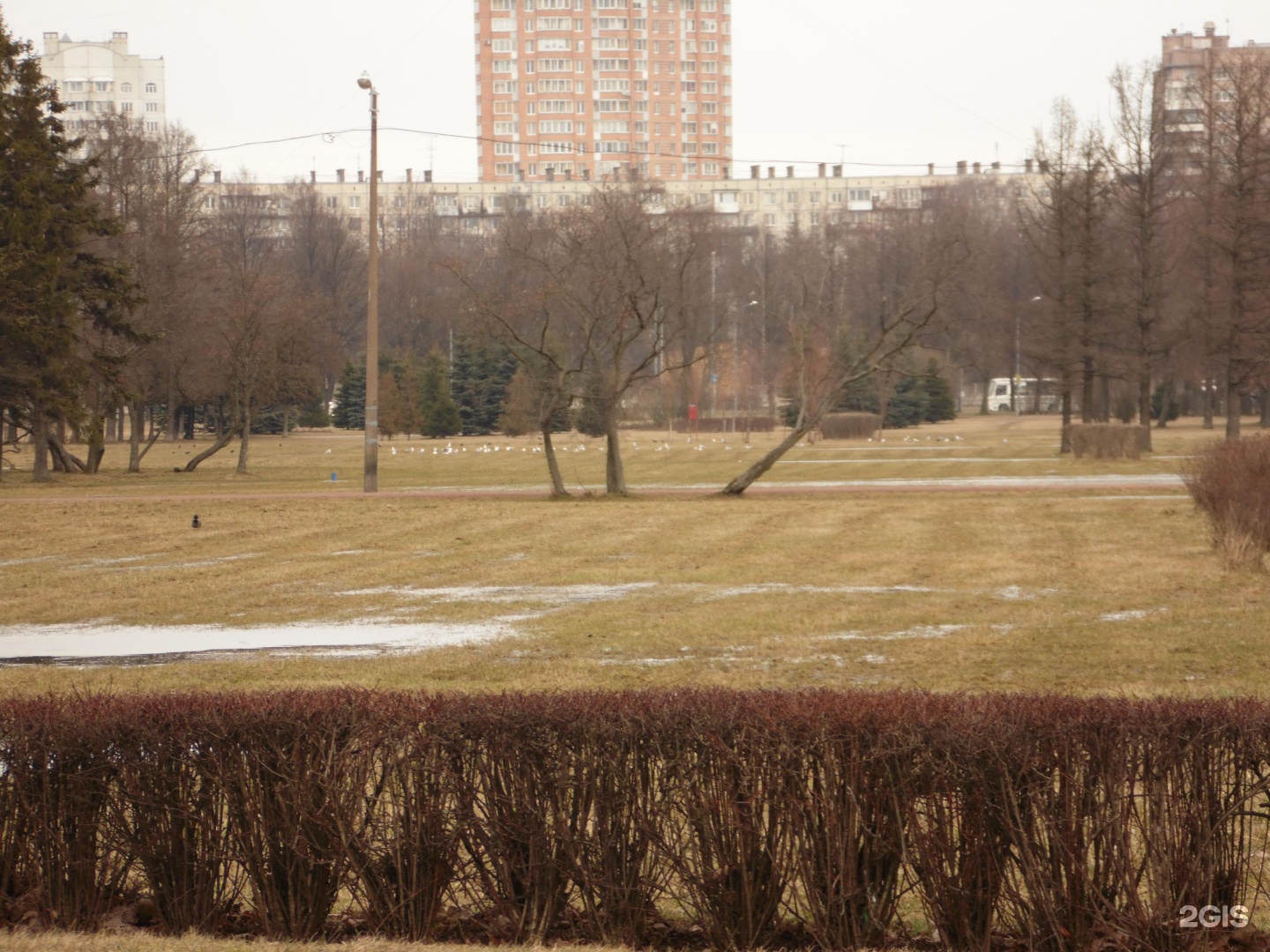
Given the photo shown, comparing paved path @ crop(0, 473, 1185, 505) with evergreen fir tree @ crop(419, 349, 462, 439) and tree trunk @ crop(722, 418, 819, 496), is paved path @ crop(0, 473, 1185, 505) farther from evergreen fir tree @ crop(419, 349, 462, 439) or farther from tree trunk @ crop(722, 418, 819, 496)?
evergreen fir tree @ crop(419, 349, 462, 439)

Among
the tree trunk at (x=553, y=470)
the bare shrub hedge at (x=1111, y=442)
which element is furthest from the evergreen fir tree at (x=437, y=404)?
the tree trunk at (x=553, y=470)

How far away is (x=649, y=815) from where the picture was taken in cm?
514

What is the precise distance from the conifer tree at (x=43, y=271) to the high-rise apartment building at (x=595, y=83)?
400 ft

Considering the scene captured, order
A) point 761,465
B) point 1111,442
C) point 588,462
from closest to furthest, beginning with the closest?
point 761,465 < point 1111,442 < point 588,462

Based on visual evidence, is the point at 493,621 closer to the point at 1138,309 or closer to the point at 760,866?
the point at 760,866

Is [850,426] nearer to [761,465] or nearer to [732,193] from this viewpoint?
[761,465]

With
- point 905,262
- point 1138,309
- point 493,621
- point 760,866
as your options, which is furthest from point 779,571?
point 905,262

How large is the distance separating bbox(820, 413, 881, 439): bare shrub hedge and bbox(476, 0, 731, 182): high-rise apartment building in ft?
322

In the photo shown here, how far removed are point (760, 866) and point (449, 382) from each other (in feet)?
253

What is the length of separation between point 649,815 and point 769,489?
27767 mm

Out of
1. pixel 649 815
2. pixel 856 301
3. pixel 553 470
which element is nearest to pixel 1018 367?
pixel 856 301

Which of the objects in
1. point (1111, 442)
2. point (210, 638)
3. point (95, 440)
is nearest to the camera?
point (210, 638)

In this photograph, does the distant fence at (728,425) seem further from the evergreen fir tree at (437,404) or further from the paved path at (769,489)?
the paved path at (769,489)

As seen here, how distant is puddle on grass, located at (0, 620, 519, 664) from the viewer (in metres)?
12.3
